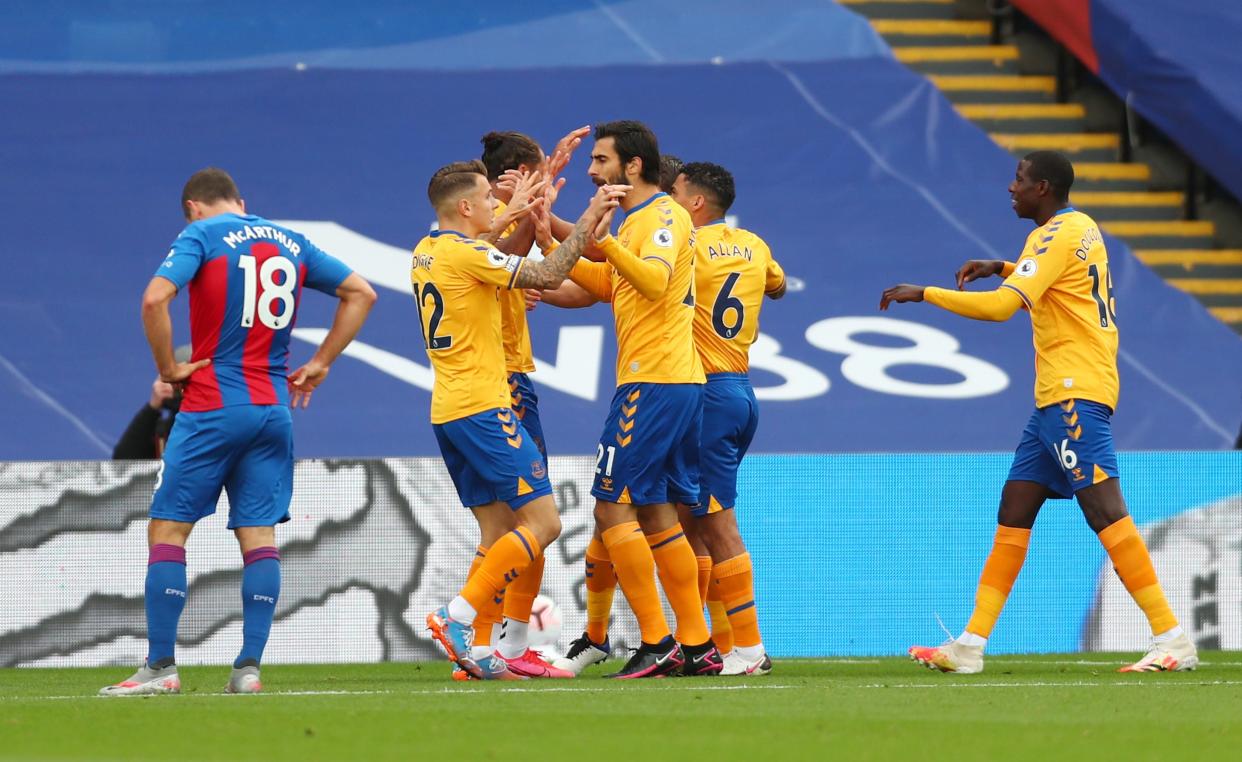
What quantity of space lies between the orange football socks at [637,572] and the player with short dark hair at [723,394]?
1.38ft

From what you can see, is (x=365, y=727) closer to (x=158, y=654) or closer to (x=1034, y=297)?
(x=158, y=654)

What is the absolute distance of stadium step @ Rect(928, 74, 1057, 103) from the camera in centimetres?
1747

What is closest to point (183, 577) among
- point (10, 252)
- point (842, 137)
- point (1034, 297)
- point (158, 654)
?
point (158, 654)

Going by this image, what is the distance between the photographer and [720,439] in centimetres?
815

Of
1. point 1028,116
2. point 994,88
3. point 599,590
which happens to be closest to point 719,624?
point 599,590

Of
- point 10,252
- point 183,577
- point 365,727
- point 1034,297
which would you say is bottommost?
point 365,727

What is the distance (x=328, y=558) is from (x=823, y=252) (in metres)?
6.58

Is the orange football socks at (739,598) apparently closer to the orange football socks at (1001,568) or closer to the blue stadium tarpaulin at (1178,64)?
the orange football socks at (1001,568)

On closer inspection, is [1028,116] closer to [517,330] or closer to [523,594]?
[517,330]

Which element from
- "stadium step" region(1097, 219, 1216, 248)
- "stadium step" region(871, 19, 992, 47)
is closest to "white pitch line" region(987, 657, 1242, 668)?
"stadium step" region(1097, 219, 1216, 248)

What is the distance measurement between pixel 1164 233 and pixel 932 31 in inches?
129

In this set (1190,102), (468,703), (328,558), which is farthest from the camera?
(1190,102)

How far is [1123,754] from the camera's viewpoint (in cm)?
505

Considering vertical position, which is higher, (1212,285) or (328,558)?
A: (1212,285)
